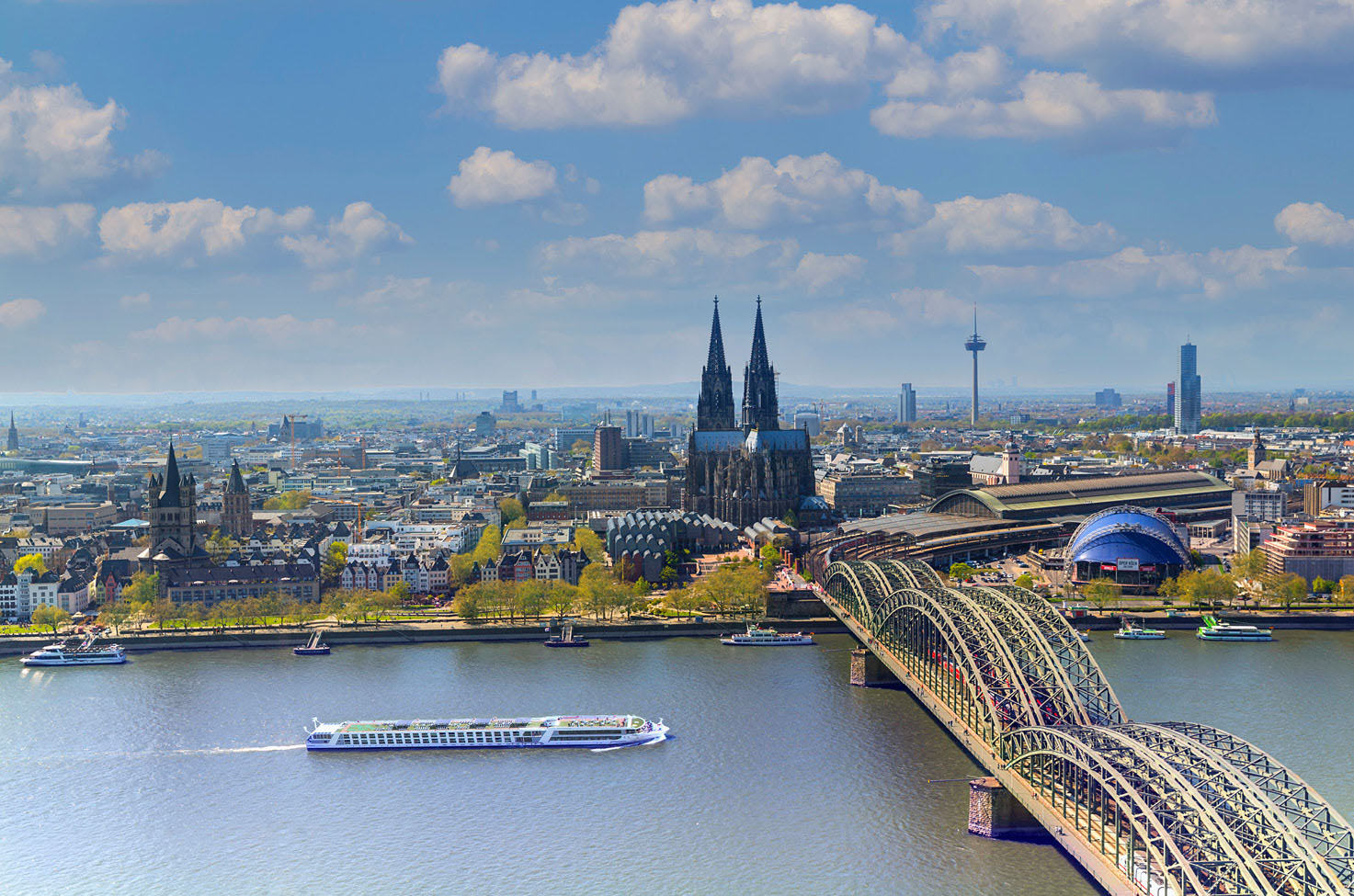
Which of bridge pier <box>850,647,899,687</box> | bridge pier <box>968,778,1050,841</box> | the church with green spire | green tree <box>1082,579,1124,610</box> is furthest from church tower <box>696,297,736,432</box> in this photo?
bridge pier <box>968,778,1050,841</box>

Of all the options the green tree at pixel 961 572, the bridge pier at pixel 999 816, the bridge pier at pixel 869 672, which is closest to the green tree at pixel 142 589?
the bridge pier at pixel 869 672

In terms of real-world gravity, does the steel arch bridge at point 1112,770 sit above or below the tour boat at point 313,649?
above

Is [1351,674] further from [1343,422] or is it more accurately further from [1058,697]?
[1343,422]

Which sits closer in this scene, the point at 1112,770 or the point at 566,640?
the point at 1112,770

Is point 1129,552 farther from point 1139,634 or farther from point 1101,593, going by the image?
point 1139,634

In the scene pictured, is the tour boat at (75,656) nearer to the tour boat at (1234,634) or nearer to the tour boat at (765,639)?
the tour boat at (765,639)

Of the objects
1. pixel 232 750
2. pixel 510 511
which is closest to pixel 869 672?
pixel 232 750

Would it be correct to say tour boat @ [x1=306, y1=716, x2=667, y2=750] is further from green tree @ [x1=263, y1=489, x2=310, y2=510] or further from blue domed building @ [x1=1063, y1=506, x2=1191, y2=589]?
green tree @ [x1=263, y1=489, x2=310, y2=510]
